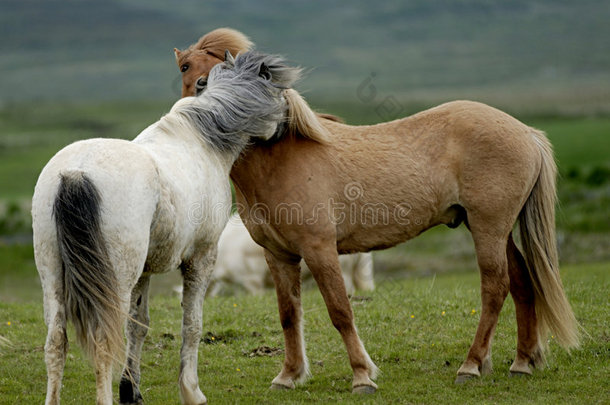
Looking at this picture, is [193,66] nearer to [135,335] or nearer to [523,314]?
[135,335]

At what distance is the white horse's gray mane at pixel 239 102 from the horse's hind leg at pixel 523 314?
2.41m

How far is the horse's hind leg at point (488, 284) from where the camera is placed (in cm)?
615

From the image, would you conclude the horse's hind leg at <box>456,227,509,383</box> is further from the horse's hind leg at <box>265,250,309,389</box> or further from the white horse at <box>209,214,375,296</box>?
the white horse at <box>209,214,375,296</box>

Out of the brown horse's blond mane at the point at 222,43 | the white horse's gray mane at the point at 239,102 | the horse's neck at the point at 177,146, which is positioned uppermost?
the brown horse's blond mane at the point at 222,43

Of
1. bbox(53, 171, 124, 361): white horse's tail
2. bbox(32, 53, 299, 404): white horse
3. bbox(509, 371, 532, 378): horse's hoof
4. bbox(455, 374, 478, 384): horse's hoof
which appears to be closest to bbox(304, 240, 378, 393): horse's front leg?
bbox(455, 374, 478, 384): horse's hoof

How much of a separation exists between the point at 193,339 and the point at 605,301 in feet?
15.9

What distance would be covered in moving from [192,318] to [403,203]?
1967mm

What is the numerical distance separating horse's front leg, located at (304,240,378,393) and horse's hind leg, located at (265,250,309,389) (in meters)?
0.43

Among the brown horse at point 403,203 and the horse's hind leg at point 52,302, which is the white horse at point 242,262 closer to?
the brown horse at point 403,203

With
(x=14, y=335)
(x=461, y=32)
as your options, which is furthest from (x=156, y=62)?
(x=14, y=335)

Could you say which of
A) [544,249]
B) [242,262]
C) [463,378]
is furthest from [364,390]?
[242,262]

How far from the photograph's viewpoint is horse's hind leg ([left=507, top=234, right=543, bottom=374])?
6.31m

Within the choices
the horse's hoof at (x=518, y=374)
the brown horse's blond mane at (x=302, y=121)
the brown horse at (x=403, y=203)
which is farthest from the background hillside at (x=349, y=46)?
the brown horse's blond mane at (x=302, y=121)

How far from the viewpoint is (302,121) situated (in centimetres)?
605
